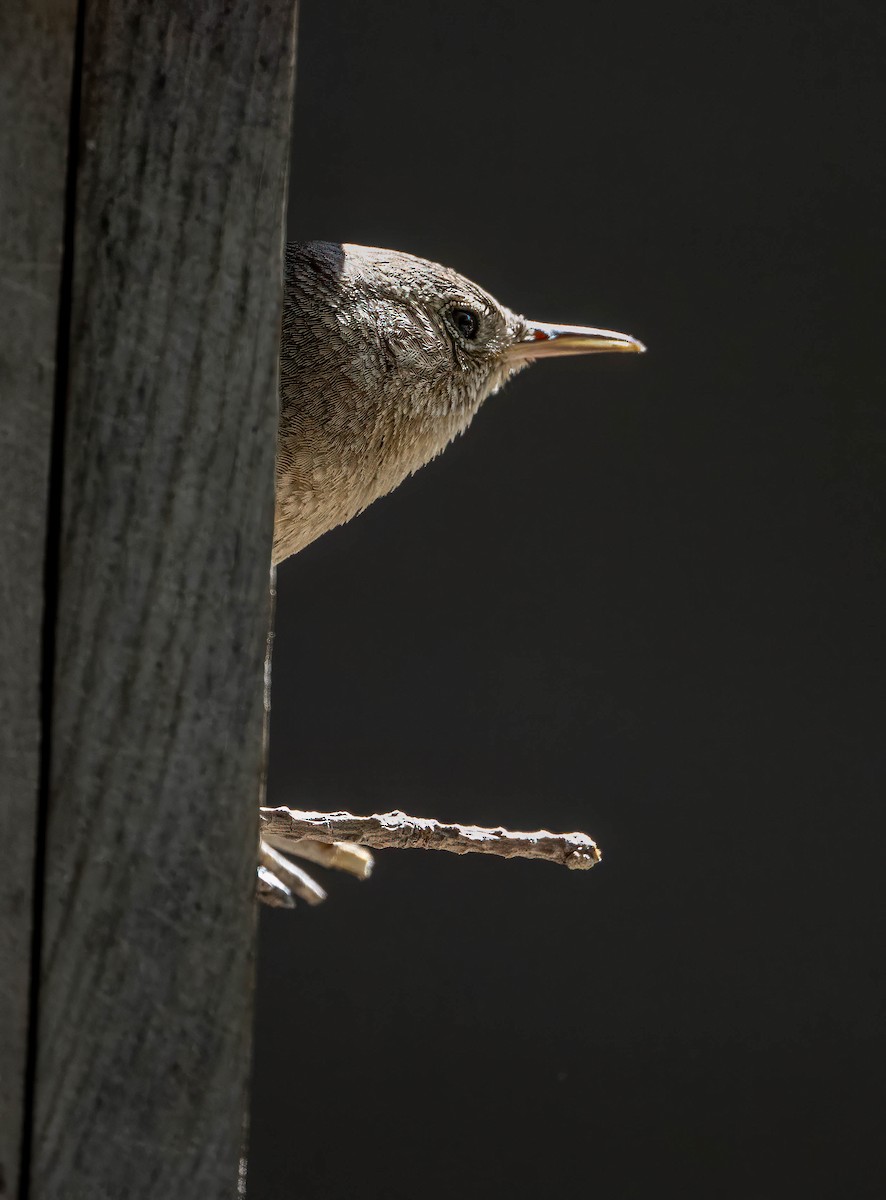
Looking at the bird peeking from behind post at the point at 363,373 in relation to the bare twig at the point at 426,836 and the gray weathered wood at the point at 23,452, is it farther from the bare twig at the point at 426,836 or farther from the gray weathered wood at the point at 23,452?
the gray weathered wood at the point at 23,452

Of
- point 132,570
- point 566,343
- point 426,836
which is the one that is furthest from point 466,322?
point 132,570

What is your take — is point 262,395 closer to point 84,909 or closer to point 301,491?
point 84,909

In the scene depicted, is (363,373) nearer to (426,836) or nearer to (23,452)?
(426,836)

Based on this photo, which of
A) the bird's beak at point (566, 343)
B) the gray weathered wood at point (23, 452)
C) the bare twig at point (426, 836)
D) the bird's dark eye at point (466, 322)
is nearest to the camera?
the gray weathered wood at point (23, 452)

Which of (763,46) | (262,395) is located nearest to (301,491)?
(262,395)

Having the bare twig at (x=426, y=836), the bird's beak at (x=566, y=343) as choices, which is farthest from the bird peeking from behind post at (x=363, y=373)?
the bare twig at (x=426, y=836)
